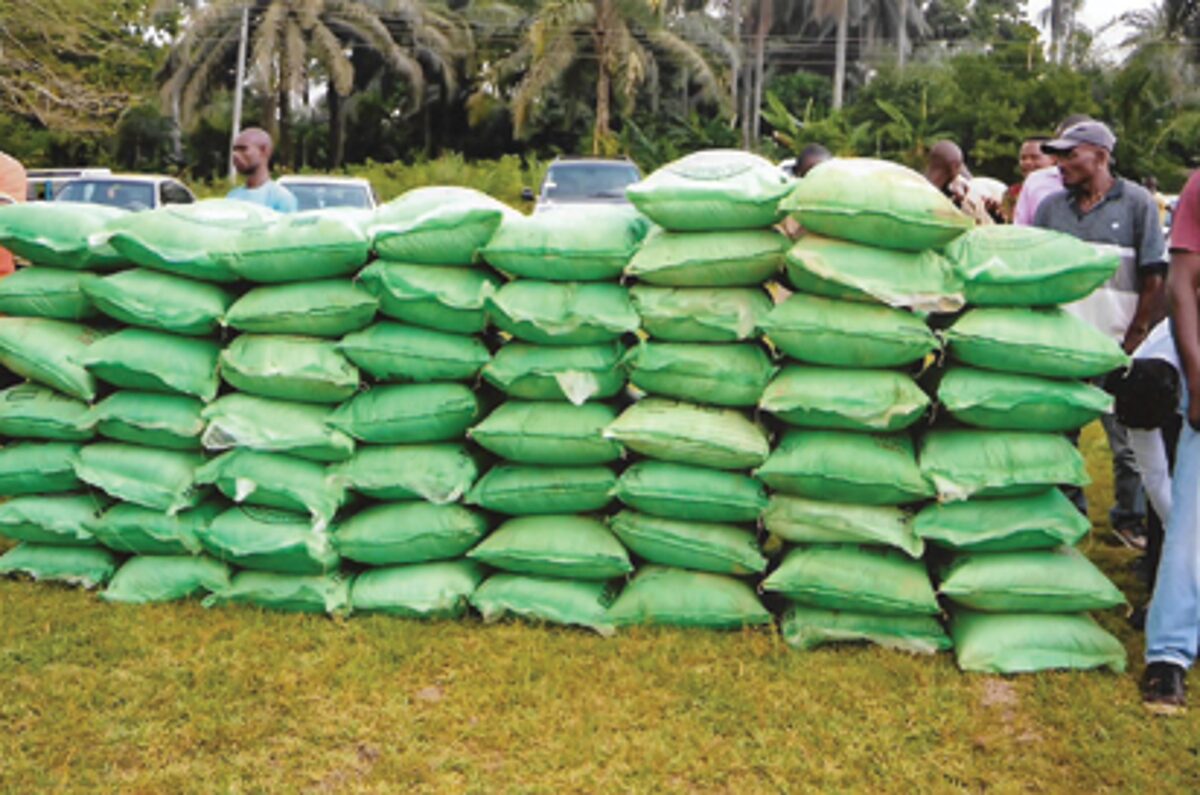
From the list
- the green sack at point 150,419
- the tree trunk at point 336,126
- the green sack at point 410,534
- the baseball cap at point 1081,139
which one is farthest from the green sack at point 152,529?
the tree trunk at point 336,126

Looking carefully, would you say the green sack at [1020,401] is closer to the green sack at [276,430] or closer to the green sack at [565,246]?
the green sack at [565,246]

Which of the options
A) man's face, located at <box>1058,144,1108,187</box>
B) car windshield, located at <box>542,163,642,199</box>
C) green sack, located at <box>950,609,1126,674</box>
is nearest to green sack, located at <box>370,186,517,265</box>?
green sack, located at <box>950,609,1126,674</box>

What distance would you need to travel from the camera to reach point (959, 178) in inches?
223

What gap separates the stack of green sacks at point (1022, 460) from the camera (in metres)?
3.49

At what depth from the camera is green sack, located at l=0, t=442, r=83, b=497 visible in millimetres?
4137

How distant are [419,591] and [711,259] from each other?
5.20ft

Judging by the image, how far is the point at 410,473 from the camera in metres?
3.86

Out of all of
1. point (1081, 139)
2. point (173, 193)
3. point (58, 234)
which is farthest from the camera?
point (173, 193)

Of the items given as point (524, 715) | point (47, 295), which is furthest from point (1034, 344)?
point (47, 295)

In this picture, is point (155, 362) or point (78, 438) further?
point (78, 438)

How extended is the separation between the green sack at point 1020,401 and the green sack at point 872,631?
2.38ft

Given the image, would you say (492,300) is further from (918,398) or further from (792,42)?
(792,42)

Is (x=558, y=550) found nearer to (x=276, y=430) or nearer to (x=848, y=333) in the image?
(x=276, y=430)

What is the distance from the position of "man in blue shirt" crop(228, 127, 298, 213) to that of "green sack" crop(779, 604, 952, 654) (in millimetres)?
3091
